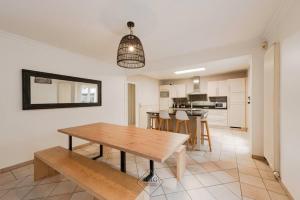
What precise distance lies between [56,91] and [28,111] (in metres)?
0.61

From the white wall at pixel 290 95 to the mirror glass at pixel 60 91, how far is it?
12.3 feet

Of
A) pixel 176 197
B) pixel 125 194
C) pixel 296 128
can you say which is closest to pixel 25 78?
pixel 125 194

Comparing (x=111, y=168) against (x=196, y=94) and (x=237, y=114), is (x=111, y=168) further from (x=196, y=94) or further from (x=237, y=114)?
(x=196, y=94)

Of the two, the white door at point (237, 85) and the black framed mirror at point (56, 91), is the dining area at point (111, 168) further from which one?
the white door at point (237, 85)

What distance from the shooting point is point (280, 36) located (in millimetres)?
1876

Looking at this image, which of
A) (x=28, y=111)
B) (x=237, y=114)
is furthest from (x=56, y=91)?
(x=237, y=114)

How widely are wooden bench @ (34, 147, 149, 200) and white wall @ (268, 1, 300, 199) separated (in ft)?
5.52

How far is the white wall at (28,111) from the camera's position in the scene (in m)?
2.24

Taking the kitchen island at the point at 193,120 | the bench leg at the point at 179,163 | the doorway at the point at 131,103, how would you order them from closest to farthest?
the bench leg at the point at 179,163, the kitchen island at the point at 193,120, the doorway at the point at 131,103

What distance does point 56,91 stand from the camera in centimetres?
288

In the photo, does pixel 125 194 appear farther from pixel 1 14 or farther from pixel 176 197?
pixel 1 14

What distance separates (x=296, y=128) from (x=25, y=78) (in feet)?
13.1

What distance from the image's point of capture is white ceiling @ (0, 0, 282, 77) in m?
1.63

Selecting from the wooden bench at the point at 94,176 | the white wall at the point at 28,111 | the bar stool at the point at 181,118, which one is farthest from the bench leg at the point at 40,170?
the bar stool at the point at 181,118
